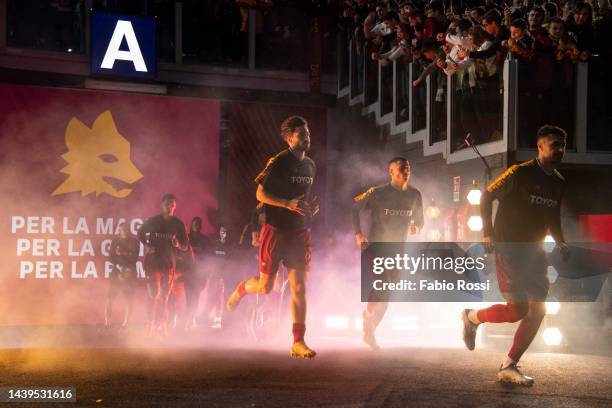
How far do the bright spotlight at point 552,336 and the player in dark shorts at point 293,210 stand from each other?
147 inches

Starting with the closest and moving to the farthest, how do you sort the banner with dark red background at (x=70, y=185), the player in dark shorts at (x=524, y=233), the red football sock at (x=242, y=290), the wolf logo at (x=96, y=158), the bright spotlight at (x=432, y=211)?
the player in dark shorts at (x=524, y=233)
the red football sock at (x=242, y=290)
the banner with dark red background at (x=70, y=185)
the wolf logo at (x=96, y=158)
the bright spotlight at (x=432, y=211)

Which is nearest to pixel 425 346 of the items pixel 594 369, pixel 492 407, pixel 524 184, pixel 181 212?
pixel 594 369

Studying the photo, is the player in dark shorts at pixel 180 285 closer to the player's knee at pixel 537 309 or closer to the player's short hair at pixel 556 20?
the player's short hair at pixel 556 20

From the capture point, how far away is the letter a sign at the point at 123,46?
1930cm

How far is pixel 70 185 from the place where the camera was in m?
16.2

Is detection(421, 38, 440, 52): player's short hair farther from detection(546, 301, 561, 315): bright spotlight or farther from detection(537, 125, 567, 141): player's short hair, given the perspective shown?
detection(537, 125, 567, 141): player's short hair

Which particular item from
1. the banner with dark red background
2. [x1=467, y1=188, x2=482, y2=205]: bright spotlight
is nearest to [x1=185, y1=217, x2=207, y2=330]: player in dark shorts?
the banner with dark red background

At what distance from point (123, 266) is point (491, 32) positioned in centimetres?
743

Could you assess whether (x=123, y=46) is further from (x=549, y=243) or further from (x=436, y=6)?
(x=549, y=243)

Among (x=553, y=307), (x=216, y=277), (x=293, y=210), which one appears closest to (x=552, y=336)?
(x=553, y=307)

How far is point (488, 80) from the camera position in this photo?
15.4 metres

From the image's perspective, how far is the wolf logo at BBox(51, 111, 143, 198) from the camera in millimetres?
16156

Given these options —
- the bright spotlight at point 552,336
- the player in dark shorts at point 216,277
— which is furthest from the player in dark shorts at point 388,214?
the player in dark shorts at point 216,277

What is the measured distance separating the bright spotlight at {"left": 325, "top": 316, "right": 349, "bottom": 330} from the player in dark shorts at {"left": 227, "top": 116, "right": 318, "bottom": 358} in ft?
11.6
